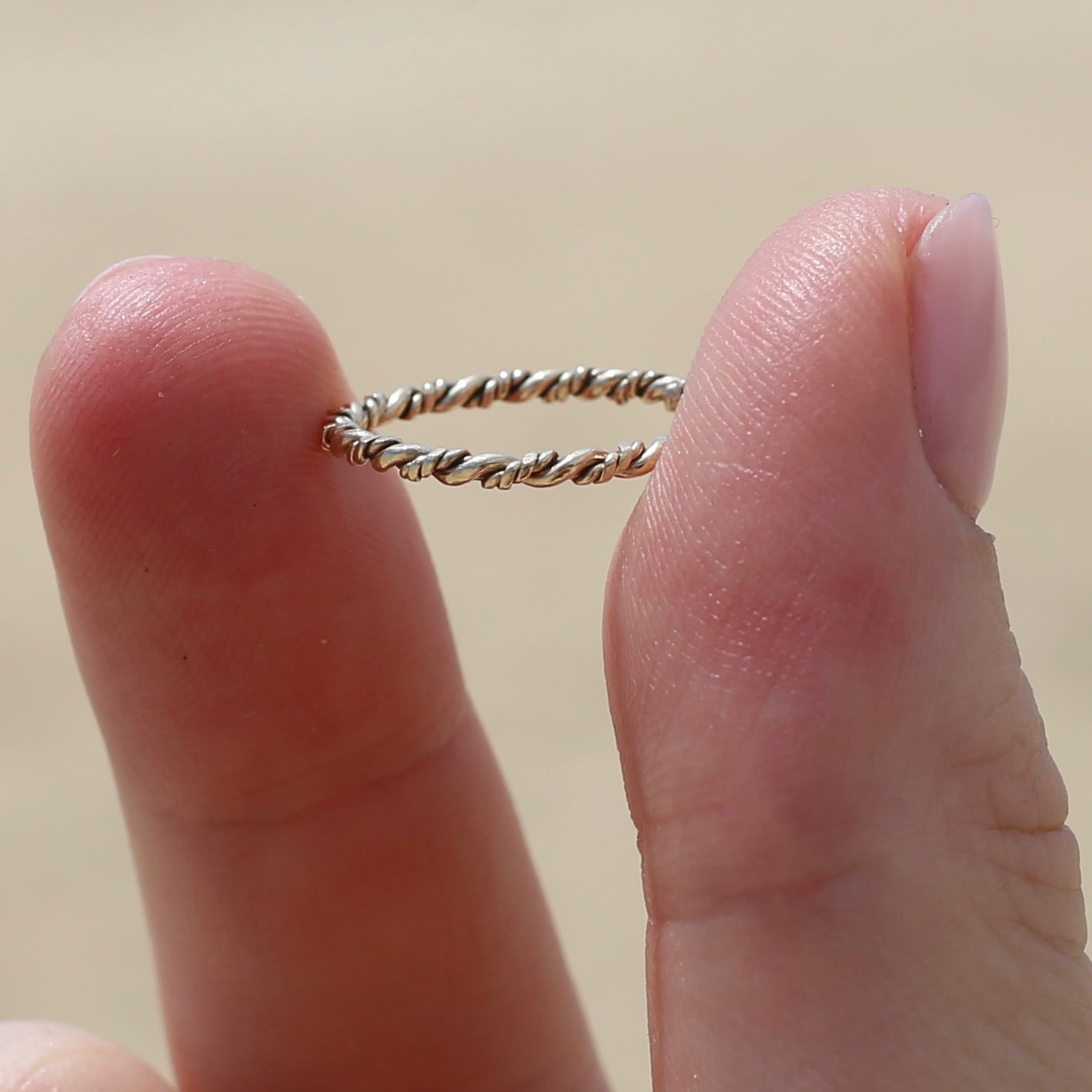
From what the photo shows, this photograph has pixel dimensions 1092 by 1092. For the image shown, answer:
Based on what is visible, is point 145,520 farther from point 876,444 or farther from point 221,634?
point 876,444

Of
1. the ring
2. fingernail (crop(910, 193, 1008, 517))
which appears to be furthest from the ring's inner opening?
fingernail (crop(910, 193, 1008, 517))

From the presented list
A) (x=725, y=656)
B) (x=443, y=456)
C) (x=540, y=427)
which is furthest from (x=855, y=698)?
(x=540, y=427)

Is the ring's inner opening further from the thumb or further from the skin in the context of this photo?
the thumb

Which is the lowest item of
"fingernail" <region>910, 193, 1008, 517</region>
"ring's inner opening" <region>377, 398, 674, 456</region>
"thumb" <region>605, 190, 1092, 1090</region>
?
"thumb" <region>605, 190, 1092, 1090</region>

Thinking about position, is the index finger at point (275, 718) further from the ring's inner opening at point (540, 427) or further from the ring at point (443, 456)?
the ring's inner opening at point (540, 427)

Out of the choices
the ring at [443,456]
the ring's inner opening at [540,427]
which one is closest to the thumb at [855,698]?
the ring at [443,456]

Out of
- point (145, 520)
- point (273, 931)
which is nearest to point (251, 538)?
point (145, 520)

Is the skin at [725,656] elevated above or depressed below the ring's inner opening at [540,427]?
below
